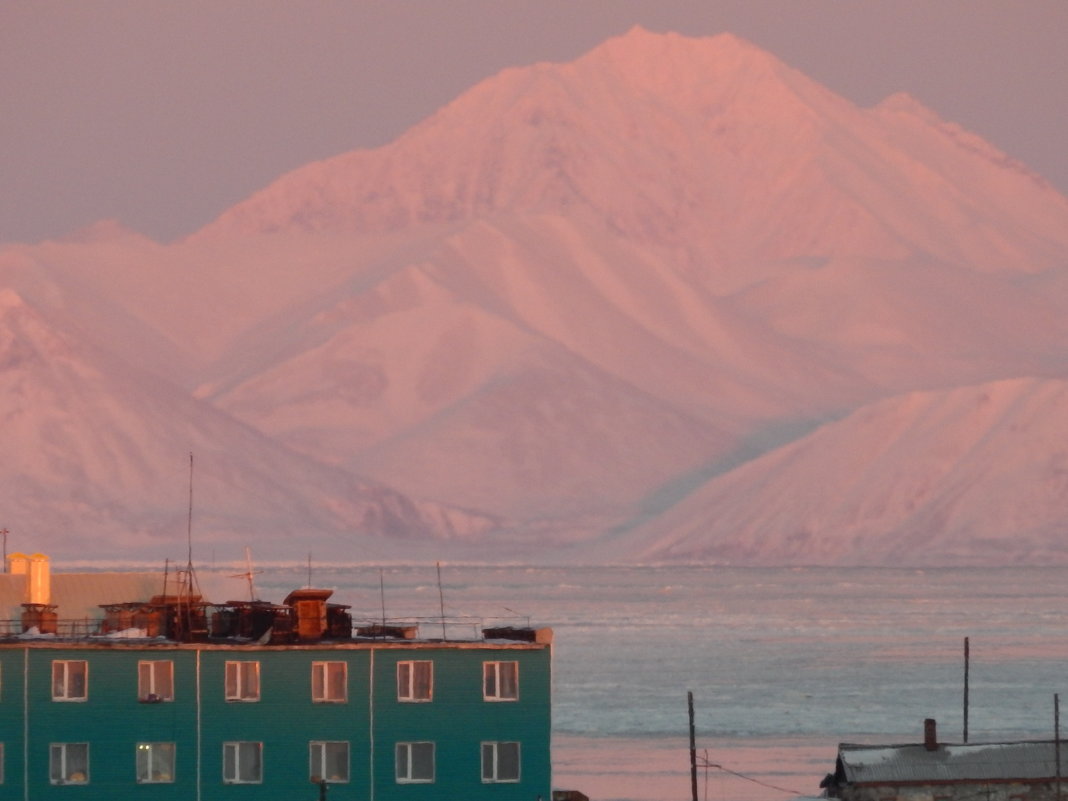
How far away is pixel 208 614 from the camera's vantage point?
5166 cm

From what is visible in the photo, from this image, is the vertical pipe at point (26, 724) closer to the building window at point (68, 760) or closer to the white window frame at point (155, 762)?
the building window at point (68, 760)

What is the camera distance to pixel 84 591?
5978 centimetres

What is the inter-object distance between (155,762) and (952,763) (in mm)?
14098

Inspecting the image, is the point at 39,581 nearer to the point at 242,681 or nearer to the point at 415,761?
the point at 242,681

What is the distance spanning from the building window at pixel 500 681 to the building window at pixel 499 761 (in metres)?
0.72

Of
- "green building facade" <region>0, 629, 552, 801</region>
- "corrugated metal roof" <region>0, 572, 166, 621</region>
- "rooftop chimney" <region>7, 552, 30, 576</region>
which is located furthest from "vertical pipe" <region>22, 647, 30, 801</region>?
"corrugated metal roof" <region>0, 572, 166, 621</region>

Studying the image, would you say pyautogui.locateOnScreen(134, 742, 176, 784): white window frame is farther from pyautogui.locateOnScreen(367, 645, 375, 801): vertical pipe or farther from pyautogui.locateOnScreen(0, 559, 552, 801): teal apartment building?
pyautogui.locateOnScreen(367, 645, 375, 801): vertical pipe

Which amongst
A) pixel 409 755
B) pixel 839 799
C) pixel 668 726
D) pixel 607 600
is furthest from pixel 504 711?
pixel 607 600

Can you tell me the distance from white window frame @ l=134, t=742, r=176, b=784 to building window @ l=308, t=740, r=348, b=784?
2033 millimetres

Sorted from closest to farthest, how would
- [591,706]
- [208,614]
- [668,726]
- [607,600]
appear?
[208,614] < [668,726] < [591,706] < [607,600]

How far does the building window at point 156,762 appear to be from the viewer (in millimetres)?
44312

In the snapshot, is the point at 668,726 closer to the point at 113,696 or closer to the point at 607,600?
the point at 113,696

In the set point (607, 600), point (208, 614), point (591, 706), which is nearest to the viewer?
point (208, 614)

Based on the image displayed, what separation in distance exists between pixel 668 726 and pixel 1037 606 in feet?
A: 291
